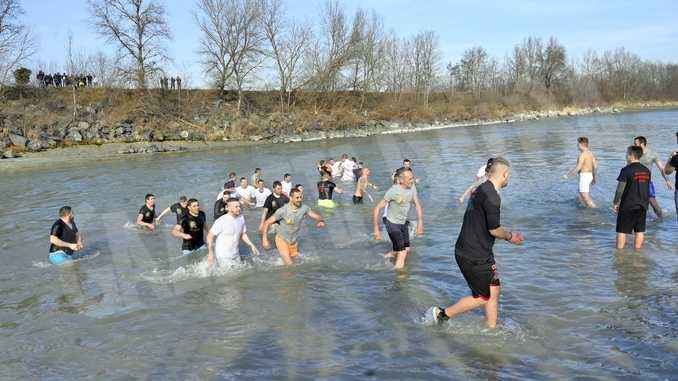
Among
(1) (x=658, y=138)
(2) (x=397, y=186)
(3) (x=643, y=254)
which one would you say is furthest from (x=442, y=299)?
(1) (x=658, y=138)

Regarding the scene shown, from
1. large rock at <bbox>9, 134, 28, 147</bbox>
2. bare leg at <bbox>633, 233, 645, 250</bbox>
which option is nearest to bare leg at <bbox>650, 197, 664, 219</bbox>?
bare leg at <bbox>633, 233, 645, 250</bbox>

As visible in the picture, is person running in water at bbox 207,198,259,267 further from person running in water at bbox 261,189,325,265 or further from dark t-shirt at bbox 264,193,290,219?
dark t-shirt at bbox 264,193,290,219

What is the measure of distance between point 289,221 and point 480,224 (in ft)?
12.7

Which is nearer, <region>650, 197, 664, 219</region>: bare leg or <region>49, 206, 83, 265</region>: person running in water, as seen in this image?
<region>49, 206, 83, 265</region>: person running in water

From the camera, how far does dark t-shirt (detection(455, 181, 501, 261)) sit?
5188 millimetres

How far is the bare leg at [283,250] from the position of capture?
873 cm

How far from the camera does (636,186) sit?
7.90 m

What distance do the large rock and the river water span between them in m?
22.2

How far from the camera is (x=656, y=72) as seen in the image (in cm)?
9956

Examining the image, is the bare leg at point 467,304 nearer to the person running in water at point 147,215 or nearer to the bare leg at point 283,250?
the bare leg at point 283,250

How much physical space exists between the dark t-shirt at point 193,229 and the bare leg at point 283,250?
181 centimetres

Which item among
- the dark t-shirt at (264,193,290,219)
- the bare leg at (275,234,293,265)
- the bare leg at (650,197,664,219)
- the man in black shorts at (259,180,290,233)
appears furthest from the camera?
A: the dark t-shirt at (264,193,290,219)

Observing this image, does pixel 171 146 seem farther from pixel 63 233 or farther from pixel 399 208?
pixel 399 208

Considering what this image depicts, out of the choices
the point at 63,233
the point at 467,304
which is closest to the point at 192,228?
the point at 63,233
